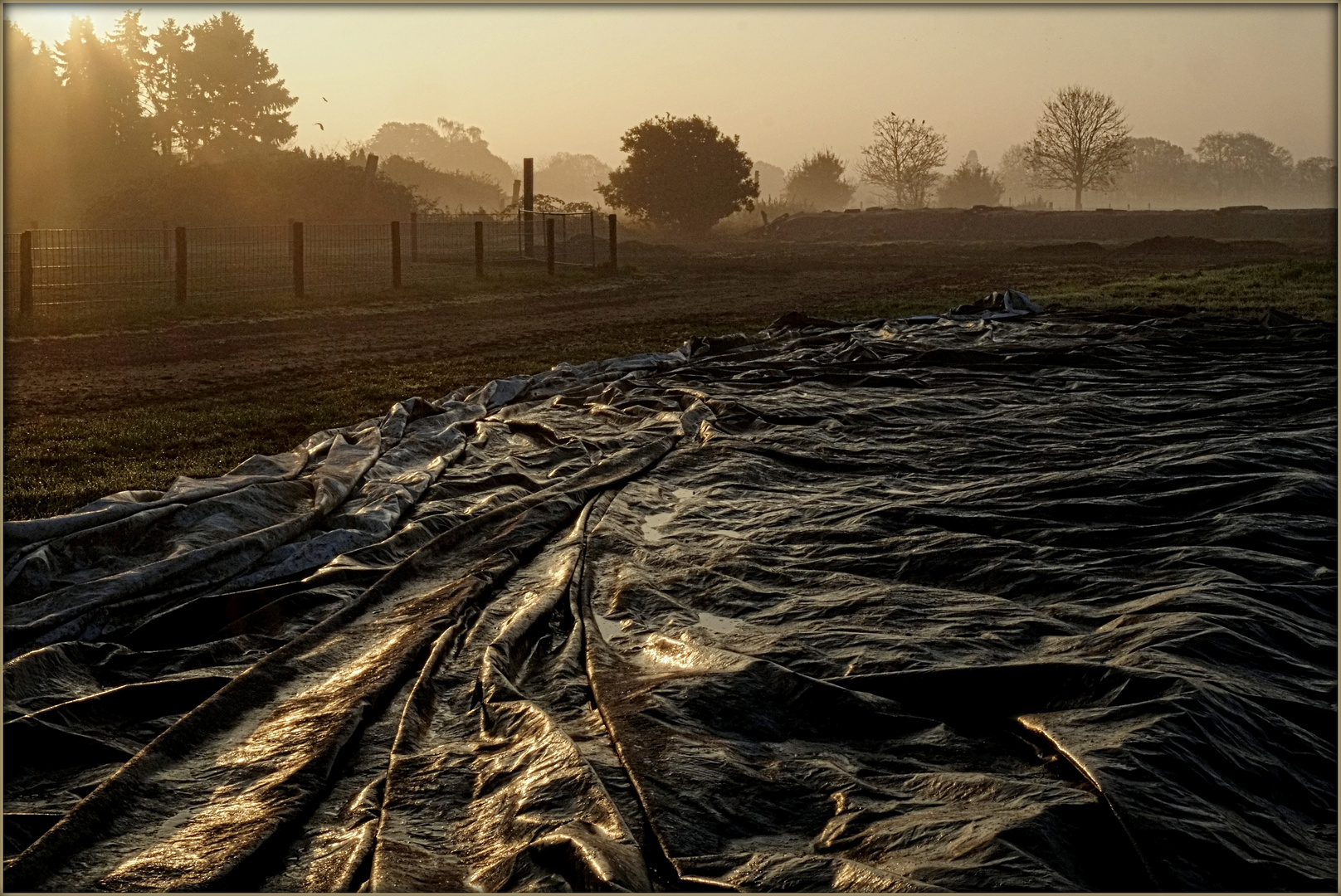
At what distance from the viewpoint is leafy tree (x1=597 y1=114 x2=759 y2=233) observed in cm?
4766

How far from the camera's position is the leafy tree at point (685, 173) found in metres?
47.7

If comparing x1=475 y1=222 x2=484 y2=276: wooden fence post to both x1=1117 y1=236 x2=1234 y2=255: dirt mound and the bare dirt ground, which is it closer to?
the bare dirt ground

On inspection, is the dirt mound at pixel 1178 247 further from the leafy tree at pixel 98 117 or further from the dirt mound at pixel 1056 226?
the leafy tree at pixel 98 117

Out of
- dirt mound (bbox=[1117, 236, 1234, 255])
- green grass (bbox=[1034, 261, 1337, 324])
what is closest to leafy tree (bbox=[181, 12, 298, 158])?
dirt mound (bbox=[1117, 236, 1234, 255])

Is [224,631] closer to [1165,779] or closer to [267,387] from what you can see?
[1165,779]

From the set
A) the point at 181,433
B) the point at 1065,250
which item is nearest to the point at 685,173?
the point at 1065,250

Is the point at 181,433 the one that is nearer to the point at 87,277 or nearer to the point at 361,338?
the point at 361,338

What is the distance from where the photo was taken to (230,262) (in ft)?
78.4

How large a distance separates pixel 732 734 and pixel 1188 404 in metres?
5.38

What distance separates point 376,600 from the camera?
4.17 metres

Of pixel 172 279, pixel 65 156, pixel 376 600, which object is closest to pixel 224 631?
pixel 376 600

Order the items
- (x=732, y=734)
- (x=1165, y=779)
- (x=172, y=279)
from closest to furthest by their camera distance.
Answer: (x=1165, y=779) → (x=732, y=734) → (x=172, y=279)

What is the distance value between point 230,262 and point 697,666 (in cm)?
2327

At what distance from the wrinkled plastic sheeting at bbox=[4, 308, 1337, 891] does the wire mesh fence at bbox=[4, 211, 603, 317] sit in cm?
966
